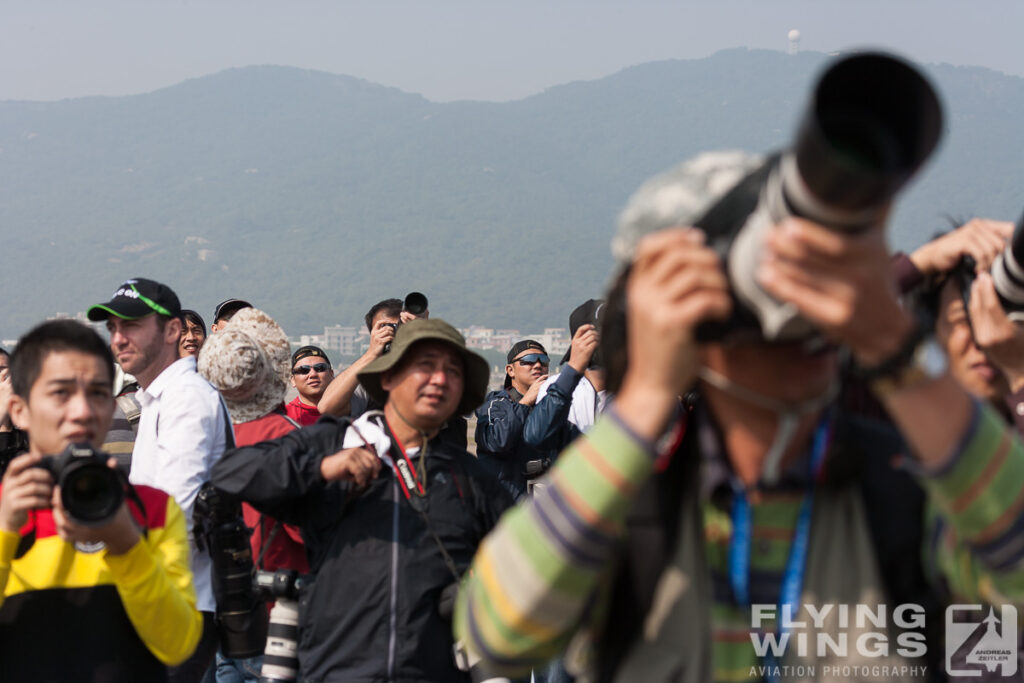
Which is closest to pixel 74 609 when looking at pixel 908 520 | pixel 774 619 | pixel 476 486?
pixel 476 486

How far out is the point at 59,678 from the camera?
314 centimetres

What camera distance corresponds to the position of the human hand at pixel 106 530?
9.11 ft

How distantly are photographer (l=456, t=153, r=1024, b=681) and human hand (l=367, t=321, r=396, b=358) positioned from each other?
4.43 metres

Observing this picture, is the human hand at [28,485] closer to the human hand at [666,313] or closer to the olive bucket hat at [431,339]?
the olive bucket hat at [431,339]

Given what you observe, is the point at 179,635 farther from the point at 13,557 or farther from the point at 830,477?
the point at 830,477

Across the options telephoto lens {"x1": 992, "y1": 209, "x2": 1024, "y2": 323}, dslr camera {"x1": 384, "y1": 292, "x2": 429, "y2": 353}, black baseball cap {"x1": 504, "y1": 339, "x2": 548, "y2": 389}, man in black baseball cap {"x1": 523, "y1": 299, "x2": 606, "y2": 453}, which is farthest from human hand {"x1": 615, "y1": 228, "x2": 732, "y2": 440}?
black baseball cap {"x1": 504, "y1": 339, "x2": 548, "y2": 389}

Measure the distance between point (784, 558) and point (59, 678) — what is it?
7.73 ft

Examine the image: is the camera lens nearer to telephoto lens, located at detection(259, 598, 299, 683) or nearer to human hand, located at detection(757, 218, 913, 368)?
telephoto lens, located at detection(259, 598, 299, 683)

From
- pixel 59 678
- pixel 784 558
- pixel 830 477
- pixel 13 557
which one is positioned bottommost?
pixel 59 678

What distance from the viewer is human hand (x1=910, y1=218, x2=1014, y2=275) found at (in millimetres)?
2619

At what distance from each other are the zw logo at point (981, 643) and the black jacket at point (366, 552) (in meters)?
1.87

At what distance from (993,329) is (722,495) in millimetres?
1278

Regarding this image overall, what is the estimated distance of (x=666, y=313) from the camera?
149 cm

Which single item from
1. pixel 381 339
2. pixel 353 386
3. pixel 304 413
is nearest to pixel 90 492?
pixel 381 339
